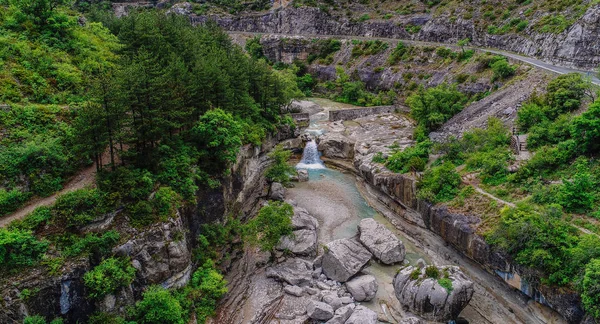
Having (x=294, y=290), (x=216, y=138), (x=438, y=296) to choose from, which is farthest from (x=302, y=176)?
(x=438, y=296)

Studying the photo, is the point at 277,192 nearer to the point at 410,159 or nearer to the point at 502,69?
the point at 410,159

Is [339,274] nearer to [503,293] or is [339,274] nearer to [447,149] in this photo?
[503,293]

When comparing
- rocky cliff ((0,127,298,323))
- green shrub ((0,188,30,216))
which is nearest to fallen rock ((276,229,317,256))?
rocky cliff ((0,127,298,323))

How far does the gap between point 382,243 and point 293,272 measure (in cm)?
925

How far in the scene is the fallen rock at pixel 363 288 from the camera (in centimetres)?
3048

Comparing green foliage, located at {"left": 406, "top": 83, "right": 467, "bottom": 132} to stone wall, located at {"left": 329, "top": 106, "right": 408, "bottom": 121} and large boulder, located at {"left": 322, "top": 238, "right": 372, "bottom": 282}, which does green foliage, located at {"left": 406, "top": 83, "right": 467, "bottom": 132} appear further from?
large boulder, located at {"left": 322, "top": 238, "right": 372, "bottom": 282}

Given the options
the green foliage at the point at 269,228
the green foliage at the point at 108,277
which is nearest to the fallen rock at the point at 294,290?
the green foliage at the point at 269,228

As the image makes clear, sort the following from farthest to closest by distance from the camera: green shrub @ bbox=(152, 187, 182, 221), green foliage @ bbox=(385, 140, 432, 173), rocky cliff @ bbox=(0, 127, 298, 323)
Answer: green foliage @ bbox=(385, 140, 432, 173) < green shrub @ bbox=(152, 187, 182, 221) < rocky cliff @ bbox=(0, 127, 298, 323)

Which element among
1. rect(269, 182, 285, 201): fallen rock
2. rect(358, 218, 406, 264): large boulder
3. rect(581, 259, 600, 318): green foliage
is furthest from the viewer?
rect(269, 182, 285, 201): fallen rock

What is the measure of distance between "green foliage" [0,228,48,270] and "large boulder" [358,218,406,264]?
26.3 m

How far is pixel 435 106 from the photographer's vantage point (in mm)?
56406

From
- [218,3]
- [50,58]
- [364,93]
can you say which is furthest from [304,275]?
[218,3]

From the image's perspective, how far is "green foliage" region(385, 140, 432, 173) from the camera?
44.1 meters

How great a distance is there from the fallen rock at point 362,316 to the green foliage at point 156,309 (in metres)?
12.4
